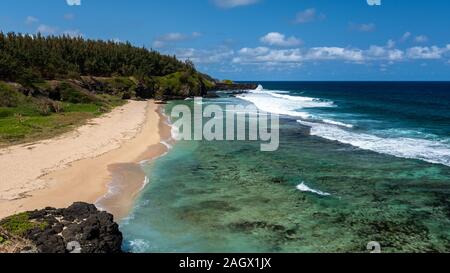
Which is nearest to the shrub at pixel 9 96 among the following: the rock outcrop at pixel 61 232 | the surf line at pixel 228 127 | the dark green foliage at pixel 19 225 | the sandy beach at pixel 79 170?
the sandy beach at pixel 79 170

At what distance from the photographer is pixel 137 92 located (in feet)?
247

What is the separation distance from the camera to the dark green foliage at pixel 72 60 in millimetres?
52469

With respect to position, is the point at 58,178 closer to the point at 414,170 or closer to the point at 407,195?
the point at 407,195

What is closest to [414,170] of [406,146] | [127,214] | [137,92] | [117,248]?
[406,146]

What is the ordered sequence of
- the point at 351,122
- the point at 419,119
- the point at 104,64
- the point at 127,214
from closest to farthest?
1. the point at 127,214
2. the point at 351,122
3. the point at 419,119
4. the point at 104,64

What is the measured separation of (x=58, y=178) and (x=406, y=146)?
76.7ft

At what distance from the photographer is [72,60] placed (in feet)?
254

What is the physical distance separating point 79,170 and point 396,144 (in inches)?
875

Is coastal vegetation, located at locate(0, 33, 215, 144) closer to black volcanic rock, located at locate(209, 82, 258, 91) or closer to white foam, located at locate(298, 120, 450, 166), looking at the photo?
black volcanic rock, located at locate(209, 82, 258, 91)

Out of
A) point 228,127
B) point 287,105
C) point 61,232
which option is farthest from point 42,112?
point 287,105

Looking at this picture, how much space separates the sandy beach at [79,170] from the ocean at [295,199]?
48.3 inches

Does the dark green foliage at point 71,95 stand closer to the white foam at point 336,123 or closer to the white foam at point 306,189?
the white foam at point 336,123
